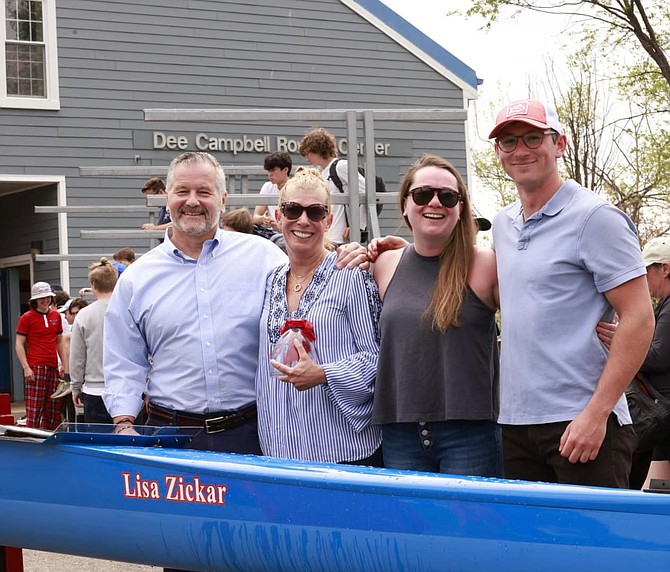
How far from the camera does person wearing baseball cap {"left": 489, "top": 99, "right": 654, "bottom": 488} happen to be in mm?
2947

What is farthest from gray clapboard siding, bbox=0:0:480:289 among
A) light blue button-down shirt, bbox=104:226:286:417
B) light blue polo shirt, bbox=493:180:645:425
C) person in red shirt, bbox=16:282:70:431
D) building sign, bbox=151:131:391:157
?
light blue polo shirt, bbox=493:180:645:425

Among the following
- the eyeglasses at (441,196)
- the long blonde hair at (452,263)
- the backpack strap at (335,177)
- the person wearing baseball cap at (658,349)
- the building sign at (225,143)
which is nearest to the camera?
the long blonde hair at (452,263)

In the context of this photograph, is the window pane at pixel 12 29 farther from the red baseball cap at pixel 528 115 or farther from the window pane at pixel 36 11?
the red baseball cap at pixel 528 115

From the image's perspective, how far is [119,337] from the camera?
3.88 m

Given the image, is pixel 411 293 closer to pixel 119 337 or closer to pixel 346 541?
pixel 346 541

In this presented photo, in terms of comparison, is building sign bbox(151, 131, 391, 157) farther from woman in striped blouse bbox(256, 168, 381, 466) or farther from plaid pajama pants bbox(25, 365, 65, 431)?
woman in striped blouse bbox(256, 168, 381, 466)

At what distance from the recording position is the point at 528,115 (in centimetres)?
312

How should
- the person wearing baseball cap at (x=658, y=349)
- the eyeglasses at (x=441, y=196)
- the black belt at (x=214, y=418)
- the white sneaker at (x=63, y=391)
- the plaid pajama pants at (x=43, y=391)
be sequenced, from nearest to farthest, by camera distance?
the eyeglasses at (x=441, y=196) < the black belt at (x=214, y=418) < the person wearing baseball cap at (x=658, y=349) < the white sneaker at (x=63, y=391) < the plaid pajama pants at (x=43, y=391)

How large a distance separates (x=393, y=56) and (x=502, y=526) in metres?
15.9

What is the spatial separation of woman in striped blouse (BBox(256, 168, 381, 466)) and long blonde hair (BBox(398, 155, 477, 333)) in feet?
0.94

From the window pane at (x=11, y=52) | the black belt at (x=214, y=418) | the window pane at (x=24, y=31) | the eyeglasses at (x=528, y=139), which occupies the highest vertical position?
the window pane at (x=24, y=31)

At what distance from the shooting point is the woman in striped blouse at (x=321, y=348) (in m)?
3.48

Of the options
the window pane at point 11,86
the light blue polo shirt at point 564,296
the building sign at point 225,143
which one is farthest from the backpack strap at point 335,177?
the window pane at point 11,86

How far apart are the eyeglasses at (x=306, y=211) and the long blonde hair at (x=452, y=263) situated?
0.84 feet
